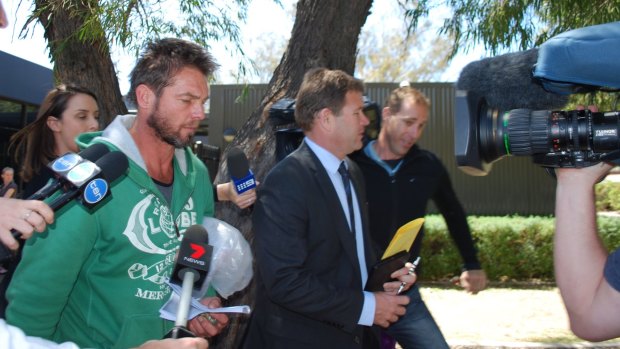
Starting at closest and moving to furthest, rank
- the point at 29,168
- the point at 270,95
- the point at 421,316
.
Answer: the point at 29,168
the point at 421,316
the point at 270,95

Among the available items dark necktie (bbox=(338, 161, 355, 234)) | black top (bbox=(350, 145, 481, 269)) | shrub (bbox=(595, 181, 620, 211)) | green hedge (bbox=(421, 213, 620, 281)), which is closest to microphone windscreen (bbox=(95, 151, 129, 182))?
dark necktie (bbox=(338, 161, 355, 234))

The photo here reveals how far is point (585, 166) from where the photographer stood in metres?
1.91

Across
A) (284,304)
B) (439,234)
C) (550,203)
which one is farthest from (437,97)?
(284,304)

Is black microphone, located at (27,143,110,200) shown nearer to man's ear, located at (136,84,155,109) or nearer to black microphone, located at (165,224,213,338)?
black microphone, located at (165,224,213,338)

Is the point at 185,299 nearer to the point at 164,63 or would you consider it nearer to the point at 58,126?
the point at 164,63

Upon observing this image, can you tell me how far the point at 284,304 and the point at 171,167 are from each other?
30.0 inches

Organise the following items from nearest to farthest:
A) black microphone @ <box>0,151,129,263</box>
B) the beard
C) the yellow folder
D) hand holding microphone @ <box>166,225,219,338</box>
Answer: black microphone @ <box>0,151,129,263</box> < hand holding microphone @ <box>166,225,219,338</box> < the beard < the yellow folder

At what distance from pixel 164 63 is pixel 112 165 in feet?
2.55

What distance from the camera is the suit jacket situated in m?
2.72

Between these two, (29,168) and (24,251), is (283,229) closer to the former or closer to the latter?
(24,251)

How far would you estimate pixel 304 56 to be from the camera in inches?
193

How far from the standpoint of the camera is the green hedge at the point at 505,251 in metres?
9.73

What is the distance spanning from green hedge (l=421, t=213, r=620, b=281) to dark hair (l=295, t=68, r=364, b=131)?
6.78 metres

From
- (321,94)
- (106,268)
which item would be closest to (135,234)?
(106,268)
